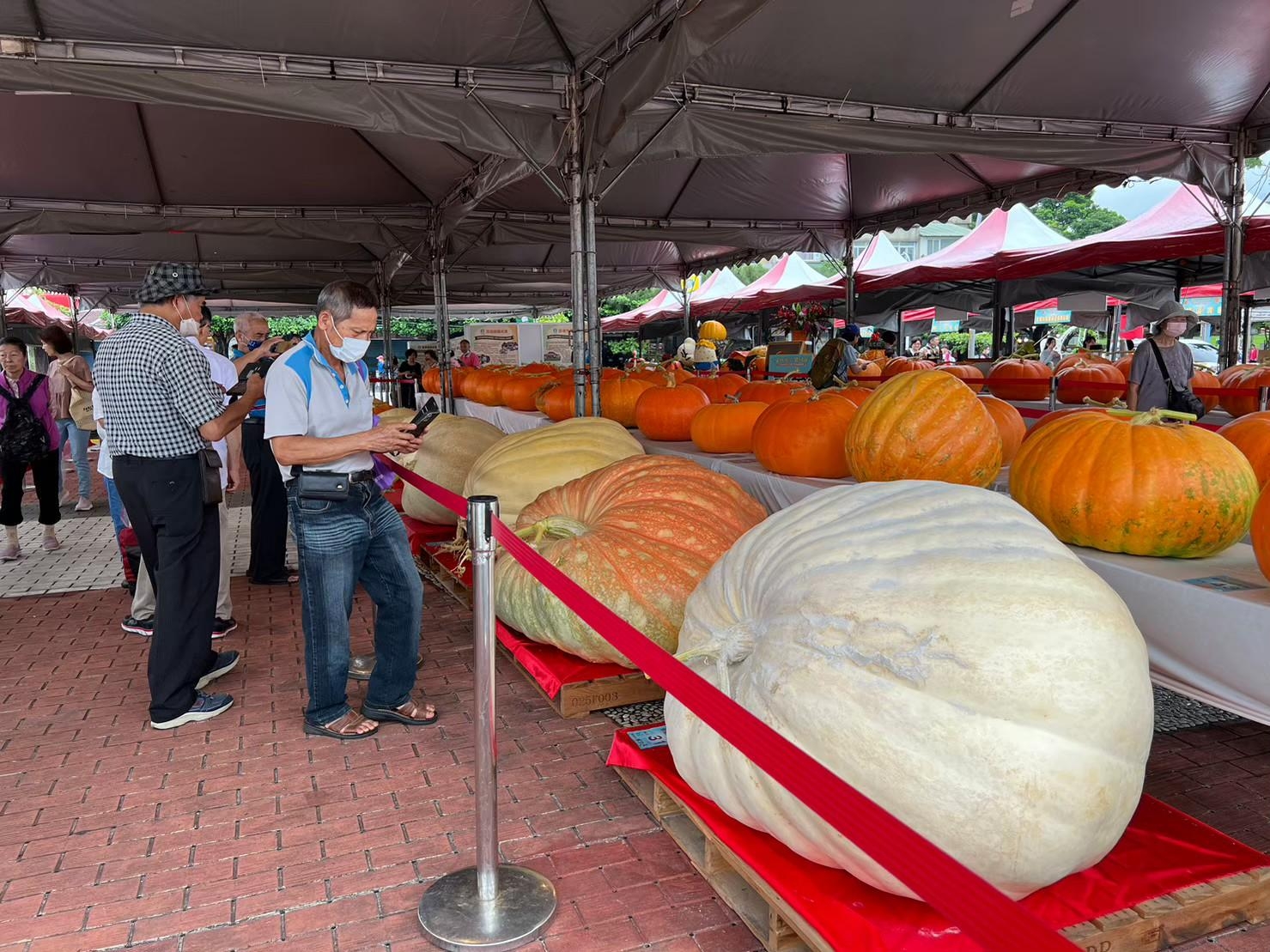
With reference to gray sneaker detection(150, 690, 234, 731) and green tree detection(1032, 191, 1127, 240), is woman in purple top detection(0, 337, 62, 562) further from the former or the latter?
green tree detection(1032, 191, 1127, 240)

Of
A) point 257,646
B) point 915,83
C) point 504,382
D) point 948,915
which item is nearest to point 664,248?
point 504,382

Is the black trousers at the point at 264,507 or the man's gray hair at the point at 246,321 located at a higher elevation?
the man's gray hair at the point at 246,321

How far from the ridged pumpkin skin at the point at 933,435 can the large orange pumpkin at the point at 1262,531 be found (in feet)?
3.56

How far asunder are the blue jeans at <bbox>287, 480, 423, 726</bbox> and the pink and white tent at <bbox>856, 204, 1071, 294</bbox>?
10542 mm

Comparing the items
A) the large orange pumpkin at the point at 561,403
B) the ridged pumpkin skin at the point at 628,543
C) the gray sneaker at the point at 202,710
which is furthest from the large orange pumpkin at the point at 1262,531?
the large orange pumpkin at the point at 561,403

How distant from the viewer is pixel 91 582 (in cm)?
590

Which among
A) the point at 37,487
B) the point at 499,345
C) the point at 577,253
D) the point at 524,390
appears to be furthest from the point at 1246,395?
the point at 499,345

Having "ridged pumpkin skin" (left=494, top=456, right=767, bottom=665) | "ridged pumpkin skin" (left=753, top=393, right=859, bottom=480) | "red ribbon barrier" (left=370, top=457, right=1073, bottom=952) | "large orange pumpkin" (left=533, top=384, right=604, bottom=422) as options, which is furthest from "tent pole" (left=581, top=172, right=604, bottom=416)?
"red ribbon barrier" (left=370, top=457, right=1073, bottom=952)

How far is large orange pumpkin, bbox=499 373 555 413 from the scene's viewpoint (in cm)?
831

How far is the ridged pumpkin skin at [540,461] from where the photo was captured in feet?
14.1

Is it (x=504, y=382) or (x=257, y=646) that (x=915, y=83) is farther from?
(x=257, y=646)

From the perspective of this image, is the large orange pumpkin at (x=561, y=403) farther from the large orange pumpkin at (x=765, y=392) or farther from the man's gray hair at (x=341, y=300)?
the man's gray hair at (x=341, y=300)

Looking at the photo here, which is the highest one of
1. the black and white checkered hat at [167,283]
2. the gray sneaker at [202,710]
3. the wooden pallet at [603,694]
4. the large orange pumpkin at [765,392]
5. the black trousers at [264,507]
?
the black and white checkered hat at [167,283]

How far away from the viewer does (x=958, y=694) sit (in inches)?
68.7
